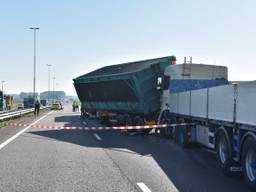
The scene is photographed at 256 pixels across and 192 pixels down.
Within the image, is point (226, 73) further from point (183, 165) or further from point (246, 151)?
point (246, 151)

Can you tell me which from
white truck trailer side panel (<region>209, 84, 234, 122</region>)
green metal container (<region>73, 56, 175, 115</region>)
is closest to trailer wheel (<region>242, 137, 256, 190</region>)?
white truck trailer side panel (<region>209, 84, 234, 122</region>)

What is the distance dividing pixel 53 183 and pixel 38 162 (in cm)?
278

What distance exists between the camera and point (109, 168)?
33.1ft

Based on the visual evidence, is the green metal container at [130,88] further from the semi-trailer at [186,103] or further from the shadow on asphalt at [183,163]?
the shadow on asphalt at [183,163]

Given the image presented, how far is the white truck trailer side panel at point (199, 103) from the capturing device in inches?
472

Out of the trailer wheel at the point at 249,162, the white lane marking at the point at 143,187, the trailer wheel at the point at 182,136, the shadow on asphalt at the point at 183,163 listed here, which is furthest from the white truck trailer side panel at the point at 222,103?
the trailer wheel at the point at 182,136

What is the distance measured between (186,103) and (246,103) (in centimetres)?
582

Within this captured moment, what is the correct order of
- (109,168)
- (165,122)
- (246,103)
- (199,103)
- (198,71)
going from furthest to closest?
(165,122), (198,71), (199,103), (109,168), (246,103)

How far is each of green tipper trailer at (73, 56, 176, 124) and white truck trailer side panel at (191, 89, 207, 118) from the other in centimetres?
571

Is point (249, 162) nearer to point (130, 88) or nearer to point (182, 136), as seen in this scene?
point (182, 136)

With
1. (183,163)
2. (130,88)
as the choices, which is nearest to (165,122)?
(130,88)

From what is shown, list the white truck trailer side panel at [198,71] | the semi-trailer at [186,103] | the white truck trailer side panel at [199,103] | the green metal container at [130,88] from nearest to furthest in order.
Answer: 1. the semi-trailer at [186,103]
2. the white truck trailer side panel at [199,103]
3. the white truck trailer side panel at [198,71]
4. the green metal container at [130,88]

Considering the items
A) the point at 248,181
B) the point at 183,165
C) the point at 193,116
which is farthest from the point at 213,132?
the point at 248,181

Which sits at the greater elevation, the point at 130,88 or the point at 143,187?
the point at 130,88
